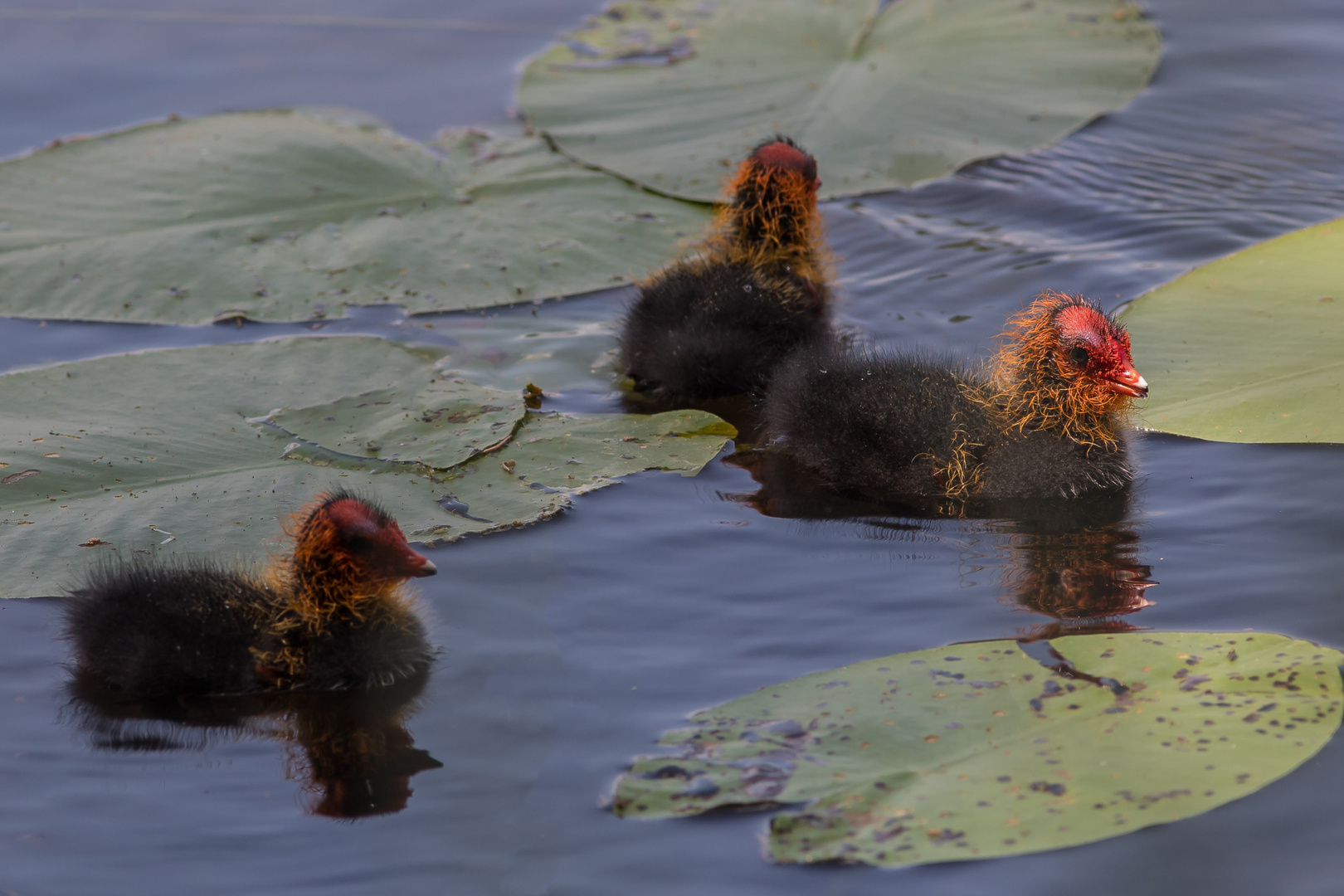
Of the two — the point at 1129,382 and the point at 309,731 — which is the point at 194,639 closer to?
the point at 309,731

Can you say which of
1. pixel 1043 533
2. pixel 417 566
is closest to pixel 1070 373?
pixel 1043 533

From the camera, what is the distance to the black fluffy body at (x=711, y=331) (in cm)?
560

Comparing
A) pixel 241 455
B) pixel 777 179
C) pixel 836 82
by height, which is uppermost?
pixel 836 82

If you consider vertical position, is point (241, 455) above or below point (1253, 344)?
below

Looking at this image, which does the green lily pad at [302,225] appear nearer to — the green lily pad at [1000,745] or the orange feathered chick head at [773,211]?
the orange feathered chick head at [773,211]

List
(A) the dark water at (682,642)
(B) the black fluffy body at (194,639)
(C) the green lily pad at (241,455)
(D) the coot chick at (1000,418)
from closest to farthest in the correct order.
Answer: (A) the dark water at (682,642) < (B) the black fluffy body at (194,639) < (C) the green lily pad at (241,455) < (D) the coot chick at (1000,418)

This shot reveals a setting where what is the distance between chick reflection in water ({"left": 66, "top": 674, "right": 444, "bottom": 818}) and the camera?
3.68 meters

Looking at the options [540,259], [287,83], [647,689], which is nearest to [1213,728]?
[647,689]

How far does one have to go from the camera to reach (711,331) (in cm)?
558

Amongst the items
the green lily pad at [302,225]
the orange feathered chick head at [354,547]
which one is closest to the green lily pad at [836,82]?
the green lily pad at [302,225]

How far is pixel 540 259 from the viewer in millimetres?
6484

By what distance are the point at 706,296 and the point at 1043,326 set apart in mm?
1495

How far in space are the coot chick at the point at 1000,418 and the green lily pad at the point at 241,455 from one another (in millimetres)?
556

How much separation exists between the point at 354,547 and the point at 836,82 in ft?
16.4
